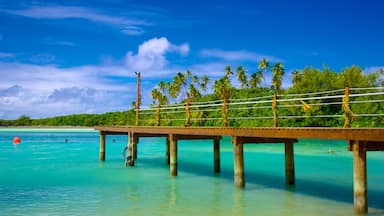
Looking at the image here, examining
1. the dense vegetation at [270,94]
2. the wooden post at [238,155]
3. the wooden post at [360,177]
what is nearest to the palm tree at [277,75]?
the dense vegetation at [270,94]

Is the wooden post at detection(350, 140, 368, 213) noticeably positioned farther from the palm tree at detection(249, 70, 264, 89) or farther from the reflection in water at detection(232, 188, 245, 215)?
the palm tree at detection(249, 70, 264, 89)

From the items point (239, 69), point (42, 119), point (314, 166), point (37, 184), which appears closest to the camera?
point (37, 184)

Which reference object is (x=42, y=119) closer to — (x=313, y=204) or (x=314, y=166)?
(x=314, y=166)

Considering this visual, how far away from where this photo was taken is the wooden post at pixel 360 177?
12.0 m

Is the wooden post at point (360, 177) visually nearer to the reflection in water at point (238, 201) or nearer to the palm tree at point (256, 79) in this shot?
the reflection in water at point (238, 201)

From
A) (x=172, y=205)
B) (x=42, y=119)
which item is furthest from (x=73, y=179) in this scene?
(x=42, y=119)

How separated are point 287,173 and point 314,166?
10.4 m

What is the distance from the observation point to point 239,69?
296ft

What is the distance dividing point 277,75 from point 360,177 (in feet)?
241

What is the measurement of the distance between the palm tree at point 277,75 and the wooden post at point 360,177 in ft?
238

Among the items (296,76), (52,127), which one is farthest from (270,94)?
(52,127)

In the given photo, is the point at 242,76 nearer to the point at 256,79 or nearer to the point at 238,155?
the point at 256,79

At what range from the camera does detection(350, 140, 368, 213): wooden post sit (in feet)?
39.4

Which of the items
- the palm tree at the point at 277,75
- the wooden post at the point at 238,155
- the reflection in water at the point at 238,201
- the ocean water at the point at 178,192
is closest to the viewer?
the reflection in water at the point at 238,201
